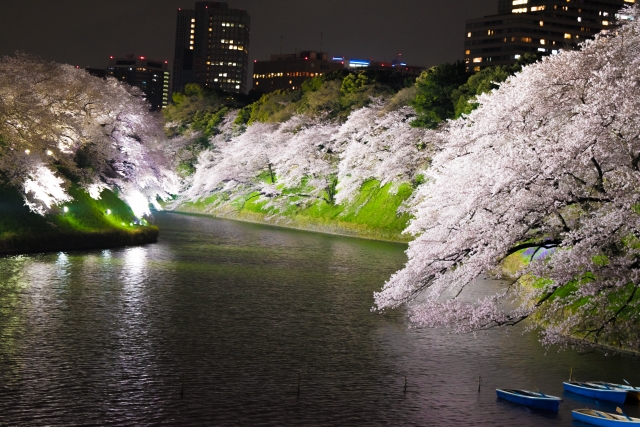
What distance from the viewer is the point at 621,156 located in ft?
65.8

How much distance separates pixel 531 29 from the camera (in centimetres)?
15288

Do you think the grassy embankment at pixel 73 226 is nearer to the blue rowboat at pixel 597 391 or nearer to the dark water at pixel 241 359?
the dark water at pixel 241 359

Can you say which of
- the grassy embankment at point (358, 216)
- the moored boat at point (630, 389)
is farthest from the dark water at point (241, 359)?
the grassy embankment at point (358, 216)

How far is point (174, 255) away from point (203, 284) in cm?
1079

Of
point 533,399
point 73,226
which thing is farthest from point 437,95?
point 533,399

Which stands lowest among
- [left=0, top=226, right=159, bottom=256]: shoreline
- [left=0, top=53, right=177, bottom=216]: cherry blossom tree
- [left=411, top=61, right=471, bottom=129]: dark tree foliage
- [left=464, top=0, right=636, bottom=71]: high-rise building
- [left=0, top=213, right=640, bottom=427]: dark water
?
[left=0, top=213, right=640, bottom=427]: dark water

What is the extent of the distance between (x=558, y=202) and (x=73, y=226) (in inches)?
1251

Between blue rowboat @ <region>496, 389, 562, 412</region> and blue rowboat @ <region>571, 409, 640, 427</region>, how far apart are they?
47 cm

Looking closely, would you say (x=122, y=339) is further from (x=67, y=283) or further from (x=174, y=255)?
(x=174, y=255)

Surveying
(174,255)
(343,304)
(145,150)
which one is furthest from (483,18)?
(343,304)

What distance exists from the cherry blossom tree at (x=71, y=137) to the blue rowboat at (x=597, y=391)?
102 ft

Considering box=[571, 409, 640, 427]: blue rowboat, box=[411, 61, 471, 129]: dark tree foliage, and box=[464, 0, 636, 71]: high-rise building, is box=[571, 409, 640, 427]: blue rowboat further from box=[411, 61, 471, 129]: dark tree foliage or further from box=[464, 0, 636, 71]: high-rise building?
box=[464, 0, 636, 71]: high-rise building

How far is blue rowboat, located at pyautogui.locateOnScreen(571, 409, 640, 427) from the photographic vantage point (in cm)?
Answer: 1430

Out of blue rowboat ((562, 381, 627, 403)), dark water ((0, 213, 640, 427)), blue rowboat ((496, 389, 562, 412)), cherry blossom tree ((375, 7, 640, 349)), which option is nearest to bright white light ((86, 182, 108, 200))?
dark water ((0, 213, 640, 427))
